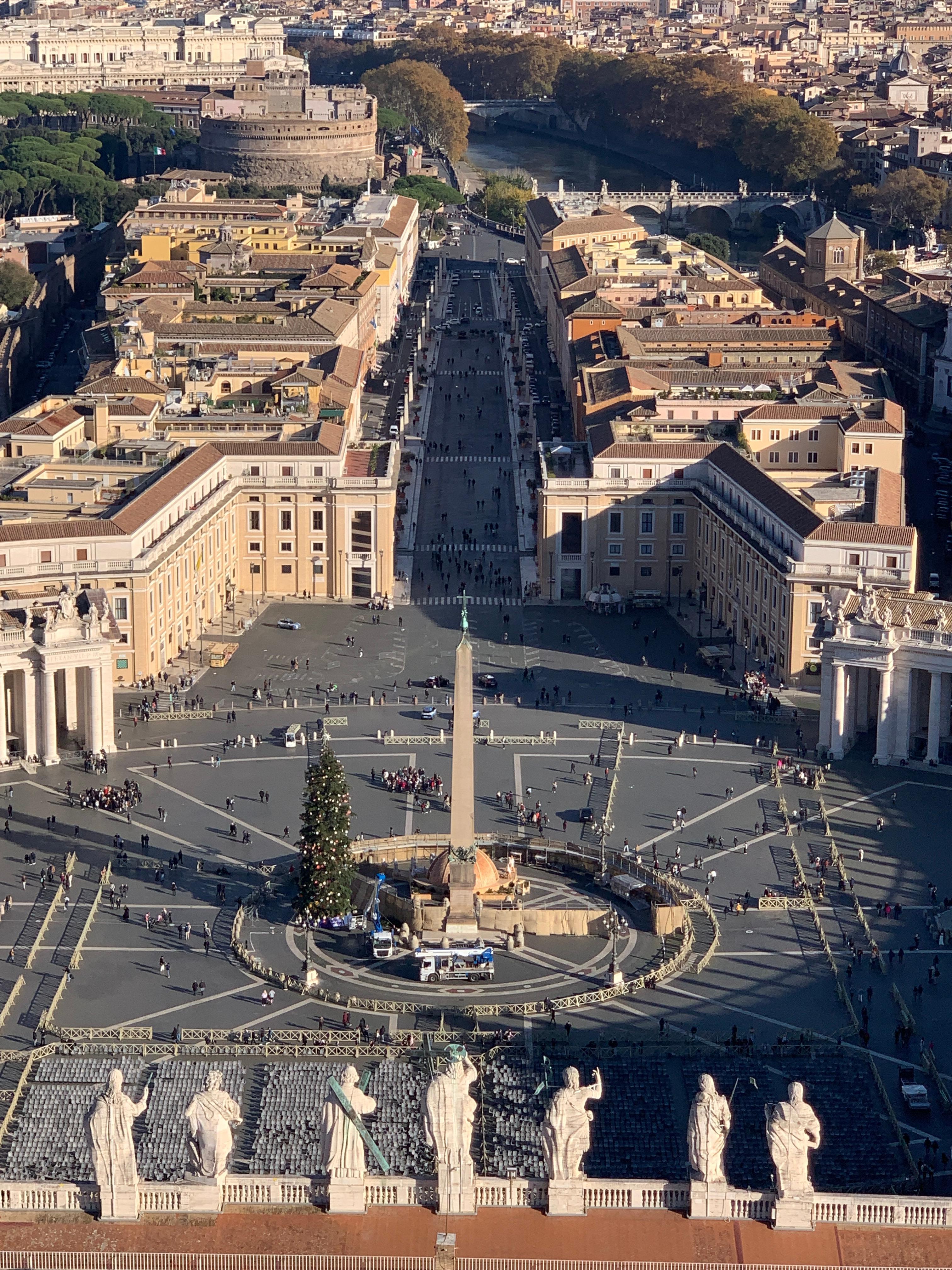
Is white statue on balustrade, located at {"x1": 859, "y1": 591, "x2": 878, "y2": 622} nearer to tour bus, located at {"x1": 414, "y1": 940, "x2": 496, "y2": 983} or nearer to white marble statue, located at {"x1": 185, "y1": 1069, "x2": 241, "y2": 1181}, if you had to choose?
tour bus, located at {"x1": 414, "y1": 940, "x2": 496, "y2": 983}

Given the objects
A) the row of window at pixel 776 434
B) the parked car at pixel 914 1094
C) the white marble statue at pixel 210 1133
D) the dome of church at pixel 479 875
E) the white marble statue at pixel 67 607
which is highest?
the white marble statue at pixel 210 1133

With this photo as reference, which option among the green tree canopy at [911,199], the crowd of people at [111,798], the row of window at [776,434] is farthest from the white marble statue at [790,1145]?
the green tree canopy at [911,199]

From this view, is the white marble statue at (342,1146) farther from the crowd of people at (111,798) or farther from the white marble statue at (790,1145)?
the crowd of people at (111,798)

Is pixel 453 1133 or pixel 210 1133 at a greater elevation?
pixel 453 1133

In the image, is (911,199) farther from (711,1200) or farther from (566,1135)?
(566,1135)

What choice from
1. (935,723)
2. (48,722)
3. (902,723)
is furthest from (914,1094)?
(48,722)

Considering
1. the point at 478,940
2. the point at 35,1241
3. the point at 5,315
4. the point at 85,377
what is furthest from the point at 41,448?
the point at 35,1241
